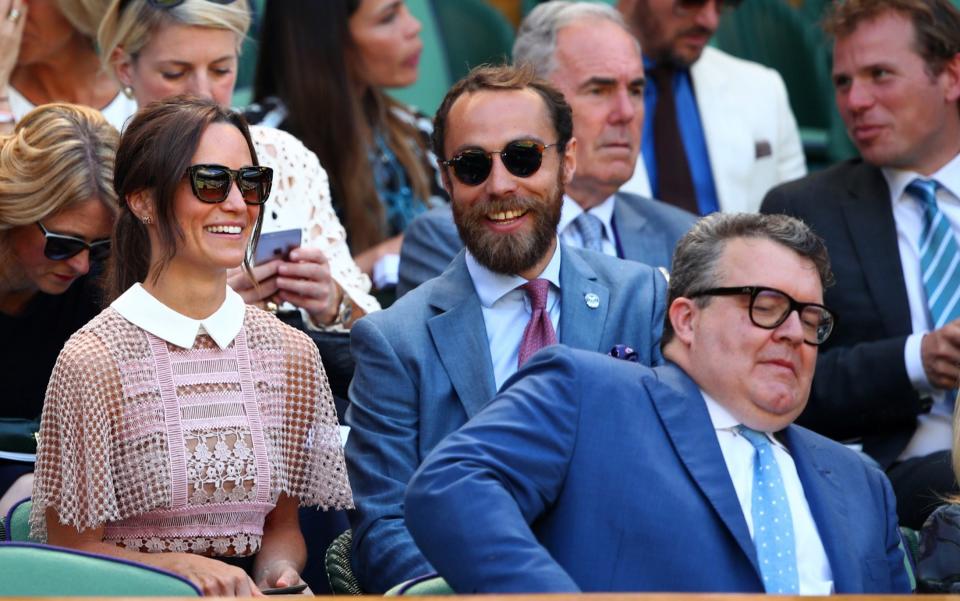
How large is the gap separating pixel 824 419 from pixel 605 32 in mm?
1402

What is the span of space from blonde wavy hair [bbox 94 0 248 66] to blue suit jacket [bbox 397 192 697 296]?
0.77m

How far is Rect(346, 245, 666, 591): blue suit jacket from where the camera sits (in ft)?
11.7

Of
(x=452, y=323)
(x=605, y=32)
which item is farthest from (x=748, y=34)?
(x=452, y=323)

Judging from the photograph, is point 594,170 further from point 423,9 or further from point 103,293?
point 423,9

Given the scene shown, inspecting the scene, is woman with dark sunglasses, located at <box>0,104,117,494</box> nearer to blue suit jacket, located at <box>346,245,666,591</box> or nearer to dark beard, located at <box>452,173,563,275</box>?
blue suit jacket, located at <box>346,245,666,591</box>

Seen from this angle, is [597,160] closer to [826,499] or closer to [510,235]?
[510,235]

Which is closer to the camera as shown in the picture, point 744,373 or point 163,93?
point 744,373

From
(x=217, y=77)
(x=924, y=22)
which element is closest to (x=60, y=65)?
(x=217, y=77)

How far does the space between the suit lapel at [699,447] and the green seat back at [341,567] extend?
785 mm

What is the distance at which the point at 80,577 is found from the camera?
282 cm

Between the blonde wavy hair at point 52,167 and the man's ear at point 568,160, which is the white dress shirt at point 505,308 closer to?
the man's ear at point 568,160

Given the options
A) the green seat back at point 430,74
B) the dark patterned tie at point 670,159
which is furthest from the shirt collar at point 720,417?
the green seat back at point 430,74

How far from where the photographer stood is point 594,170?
4875 mm

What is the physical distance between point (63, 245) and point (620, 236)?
5.62ft
